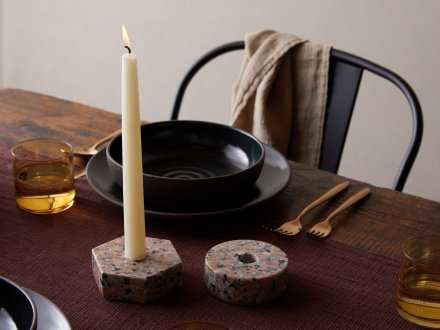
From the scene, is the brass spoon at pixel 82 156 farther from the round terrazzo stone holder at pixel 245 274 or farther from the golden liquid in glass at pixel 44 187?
the round terrazzo stone holder at pixel 245 274

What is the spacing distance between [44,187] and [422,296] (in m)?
0.54

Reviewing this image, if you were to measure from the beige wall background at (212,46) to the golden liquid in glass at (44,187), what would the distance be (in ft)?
4.78

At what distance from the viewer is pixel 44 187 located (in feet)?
3.55

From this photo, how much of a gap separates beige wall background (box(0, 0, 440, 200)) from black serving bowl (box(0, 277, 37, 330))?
1.78 m

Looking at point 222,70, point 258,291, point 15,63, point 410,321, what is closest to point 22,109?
point 258,291

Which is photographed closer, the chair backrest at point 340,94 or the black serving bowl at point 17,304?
the black serving bowl at point 17,304

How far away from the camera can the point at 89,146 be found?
1352 millimetres

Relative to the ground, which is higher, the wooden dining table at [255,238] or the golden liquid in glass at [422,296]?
the golden liquid in glass at [422,296]

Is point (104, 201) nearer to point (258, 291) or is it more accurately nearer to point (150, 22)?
point (258, 291)

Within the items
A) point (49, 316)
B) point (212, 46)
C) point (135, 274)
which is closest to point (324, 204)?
point (135, 274)

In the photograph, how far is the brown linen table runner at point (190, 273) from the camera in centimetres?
87

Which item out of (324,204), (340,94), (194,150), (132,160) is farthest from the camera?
(340,94)

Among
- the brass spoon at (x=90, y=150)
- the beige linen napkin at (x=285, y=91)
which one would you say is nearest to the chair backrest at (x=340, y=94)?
the beige linen napkin at (x=285, y=91)

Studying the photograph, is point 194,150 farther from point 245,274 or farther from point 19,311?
point 19,311
